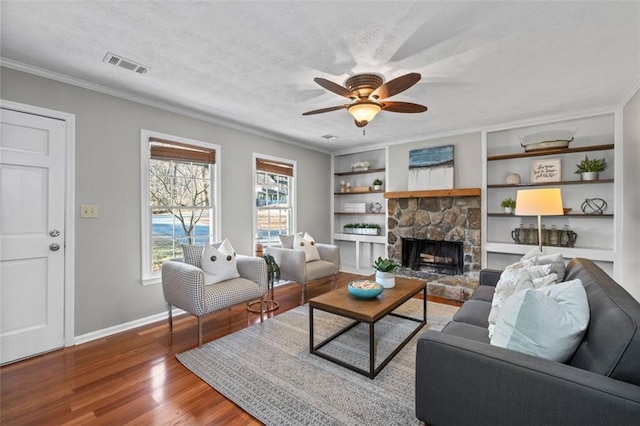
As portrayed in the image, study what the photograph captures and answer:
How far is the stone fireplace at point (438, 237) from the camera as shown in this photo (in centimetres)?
404

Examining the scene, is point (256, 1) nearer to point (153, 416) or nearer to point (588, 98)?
point (153, 416)

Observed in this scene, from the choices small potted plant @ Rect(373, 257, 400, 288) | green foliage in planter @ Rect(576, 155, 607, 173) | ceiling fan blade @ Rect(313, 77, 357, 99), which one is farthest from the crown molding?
green foliage in planter @ Rect(576, 155, 607, 173)

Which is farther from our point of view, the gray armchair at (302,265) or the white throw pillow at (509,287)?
the gray armchair at (302,265)

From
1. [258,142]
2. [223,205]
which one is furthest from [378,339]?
[258,142]

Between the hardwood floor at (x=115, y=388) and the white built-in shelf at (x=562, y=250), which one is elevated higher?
the white built-in shelf at (x=562, y=250)

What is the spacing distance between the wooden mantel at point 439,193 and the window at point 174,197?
2.85 meters

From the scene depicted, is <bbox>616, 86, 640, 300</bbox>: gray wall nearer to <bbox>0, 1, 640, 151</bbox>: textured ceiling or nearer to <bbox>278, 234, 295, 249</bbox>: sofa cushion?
<bbox>0, 1, 640, 151</bbox>: textured ceiling

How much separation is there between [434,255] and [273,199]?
2.81 metres

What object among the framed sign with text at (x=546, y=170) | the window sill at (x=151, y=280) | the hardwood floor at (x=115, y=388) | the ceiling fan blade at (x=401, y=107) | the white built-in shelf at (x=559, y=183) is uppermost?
the ceiling fan blade at (x=401, y=107)

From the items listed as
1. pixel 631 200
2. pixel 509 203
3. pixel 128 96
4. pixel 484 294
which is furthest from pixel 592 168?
pixel 128 96

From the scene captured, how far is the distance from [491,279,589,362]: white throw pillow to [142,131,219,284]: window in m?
3.27

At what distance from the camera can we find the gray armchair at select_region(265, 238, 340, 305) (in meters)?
3.64

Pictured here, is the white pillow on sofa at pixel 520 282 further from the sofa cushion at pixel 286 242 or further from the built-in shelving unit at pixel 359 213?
the built-in shelving unit at pixel 359 213

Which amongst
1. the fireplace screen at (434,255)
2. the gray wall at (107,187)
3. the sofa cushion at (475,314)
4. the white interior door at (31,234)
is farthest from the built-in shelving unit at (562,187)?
the white interior door at (31,234)
